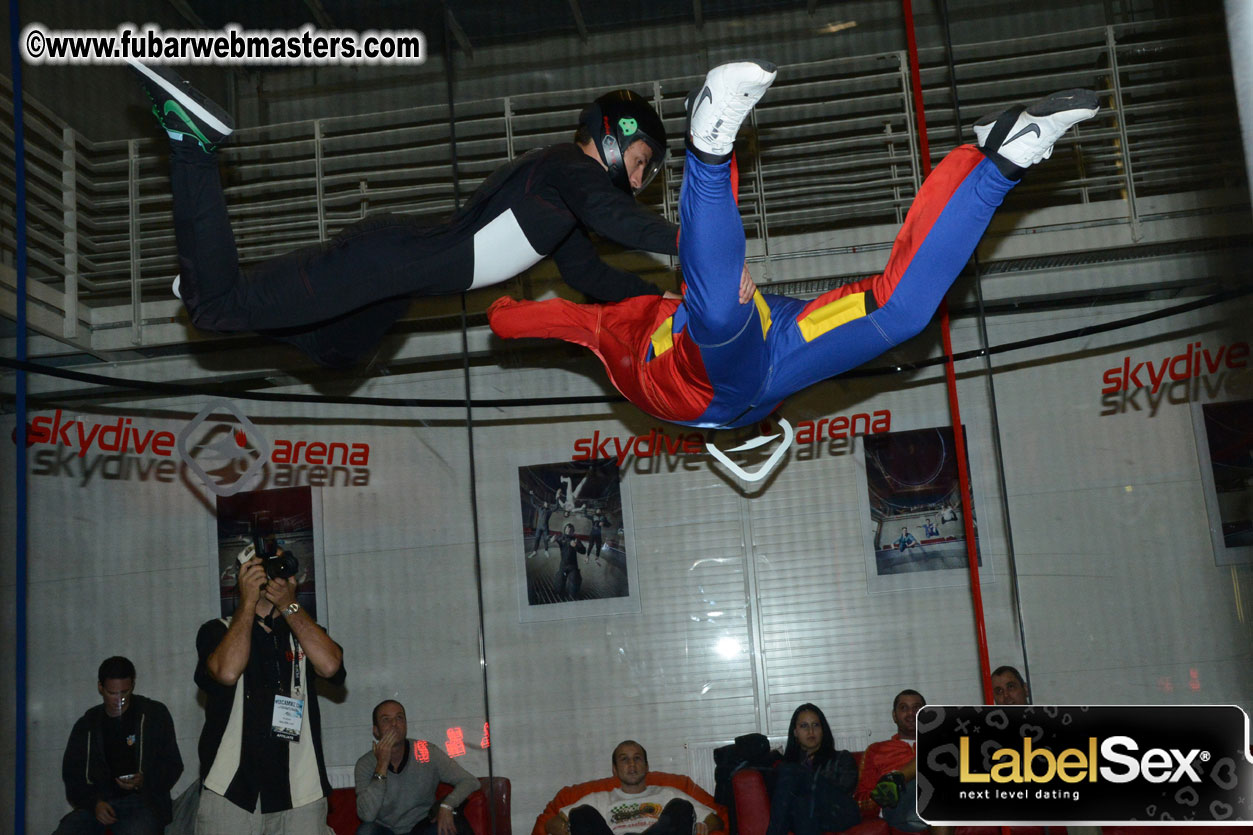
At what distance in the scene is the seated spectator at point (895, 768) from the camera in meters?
3.29

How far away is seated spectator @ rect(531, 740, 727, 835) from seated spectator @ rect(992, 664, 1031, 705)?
105cm

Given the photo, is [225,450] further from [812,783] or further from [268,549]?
[812,783]

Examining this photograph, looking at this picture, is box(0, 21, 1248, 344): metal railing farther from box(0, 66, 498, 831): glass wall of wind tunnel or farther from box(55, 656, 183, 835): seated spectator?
box(55, 656, 183, 835): seated spectator

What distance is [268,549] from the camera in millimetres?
3469

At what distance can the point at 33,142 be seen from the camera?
11.4 ft

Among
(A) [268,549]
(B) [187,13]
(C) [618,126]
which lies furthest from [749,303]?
(B) [187,13]

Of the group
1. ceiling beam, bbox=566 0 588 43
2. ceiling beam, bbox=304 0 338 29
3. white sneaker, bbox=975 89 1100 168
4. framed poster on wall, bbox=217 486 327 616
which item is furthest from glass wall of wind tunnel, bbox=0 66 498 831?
white sneaker, bbox=975 89 1100 168

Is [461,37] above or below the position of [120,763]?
above

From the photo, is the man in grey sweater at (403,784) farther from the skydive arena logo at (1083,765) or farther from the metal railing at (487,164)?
the skydive arena logo at (1083,765)

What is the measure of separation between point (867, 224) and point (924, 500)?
3.38ft

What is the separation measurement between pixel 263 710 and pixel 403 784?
560 mm

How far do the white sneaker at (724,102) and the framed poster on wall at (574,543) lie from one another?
208cm

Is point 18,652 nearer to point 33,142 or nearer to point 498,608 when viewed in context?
point 498,608

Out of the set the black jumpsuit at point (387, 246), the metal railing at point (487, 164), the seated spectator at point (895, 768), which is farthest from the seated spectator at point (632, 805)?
the black jumpsuit at point (387, 246)
